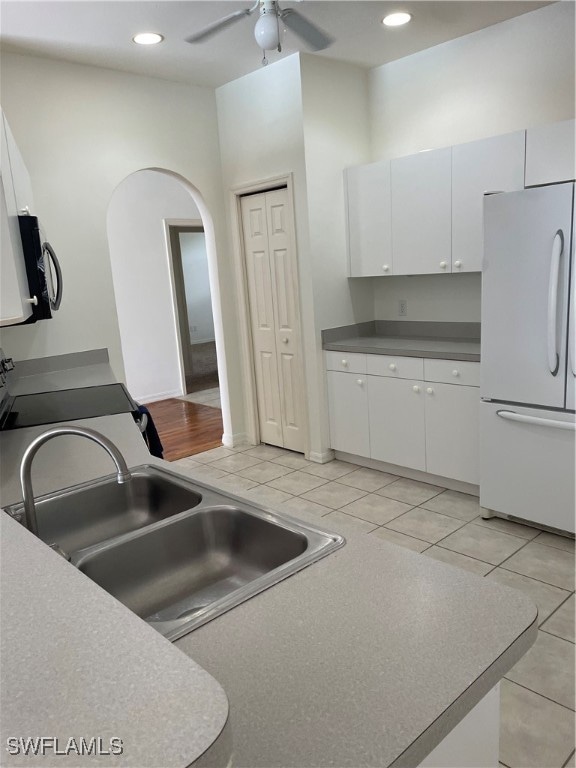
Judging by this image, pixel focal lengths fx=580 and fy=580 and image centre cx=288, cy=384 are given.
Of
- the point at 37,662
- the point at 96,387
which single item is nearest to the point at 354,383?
the point at 96,387

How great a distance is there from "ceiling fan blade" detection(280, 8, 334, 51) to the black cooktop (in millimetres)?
1781

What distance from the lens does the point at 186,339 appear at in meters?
6.95

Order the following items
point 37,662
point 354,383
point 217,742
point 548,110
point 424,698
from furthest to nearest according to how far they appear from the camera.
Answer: point 354,383 < point 548,110 < point 424,698 < point 37,662 < point 217,742

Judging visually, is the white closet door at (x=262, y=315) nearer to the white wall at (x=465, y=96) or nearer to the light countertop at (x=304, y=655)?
the white wall at (x=465, y=96)

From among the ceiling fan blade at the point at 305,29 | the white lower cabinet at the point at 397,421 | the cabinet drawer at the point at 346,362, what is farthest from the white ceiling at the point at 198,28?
the white lower cabinet at the point at 397,421

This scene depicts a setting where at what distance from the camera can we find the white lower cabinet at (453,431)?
344cm

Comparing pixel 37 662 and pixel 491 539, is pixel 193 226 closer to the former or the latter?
pixel 491 539

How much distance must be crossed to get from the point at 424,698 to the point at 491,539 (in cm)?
240

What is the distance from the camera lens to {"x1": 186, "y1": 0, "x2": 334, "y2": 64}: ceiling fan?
2350mm

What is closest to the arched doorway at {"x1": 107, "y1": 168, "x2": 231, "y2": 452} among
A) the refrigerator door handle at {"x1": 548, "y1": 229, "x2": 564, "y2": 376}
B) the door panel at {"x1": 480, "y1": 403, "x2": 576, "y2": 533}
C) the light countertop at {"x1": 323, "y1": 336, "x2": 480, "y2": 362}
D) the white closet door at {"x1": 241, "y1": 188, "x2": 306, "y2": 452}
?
the white closet door at {"x1": 241, "y1": 188, "x2": 306, "y2": 452}

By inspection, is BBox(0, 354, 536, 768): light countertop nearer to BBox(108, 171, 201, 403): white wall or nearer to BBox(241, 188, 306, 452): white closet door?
BBox(241, 188, 306, 452): white closet door

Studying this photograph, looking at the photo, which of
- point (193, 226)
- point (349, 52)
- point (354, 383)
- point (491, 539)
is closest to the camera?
point (491, 539)

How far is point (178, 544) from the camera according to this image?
1.48m

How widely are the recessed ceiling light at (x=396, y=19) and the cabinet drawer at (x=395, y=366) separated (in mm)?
1936
